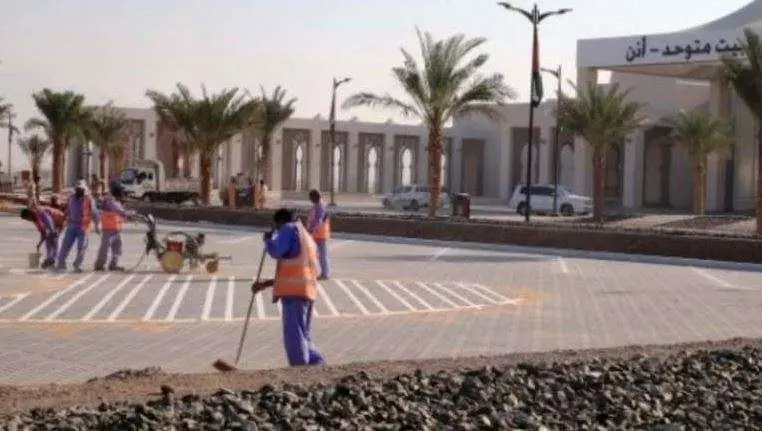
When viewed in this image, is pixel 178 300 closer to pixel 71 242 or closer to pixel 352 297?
pixel 352 297

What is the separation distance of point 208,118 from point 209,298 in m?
26.3

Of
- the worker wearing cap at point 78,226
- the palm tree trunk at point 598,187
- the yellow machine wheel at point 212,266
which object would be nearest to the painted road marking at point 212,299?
the yellow machine wheel at point 212,266

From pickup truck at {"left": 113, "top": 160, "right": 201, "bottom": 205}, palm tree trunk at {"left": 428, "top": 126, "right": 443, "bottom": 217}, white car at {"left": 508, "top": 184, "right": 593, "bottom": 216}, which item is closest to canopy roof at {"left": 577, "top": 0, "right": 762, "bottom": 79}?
white car at {"left": 508, "top": 184, "right": 593, "bottom": 216}

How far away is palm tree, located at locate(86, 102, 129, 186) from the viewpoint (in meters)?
59.6

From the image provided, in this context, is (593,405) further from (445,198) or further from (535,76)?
(445,198)

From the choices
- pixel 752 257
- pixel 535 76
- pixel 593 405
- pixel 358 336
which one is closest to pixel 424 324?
pixel 358 336

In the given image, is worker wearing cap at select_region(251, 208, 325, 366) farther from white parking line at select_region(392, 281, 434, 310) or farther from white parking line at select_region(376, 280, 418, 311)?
white parking line at select_region(392, 281, 434, 310)

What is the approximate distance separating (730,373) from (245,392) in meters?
3.94

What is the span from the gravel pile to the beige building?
3926 cm

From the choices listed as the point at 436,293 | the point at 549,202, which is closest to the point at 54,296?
the point at 436,293

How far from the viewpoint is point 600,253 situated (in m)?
28.4

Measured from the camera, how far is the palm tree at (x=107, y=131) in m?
59.6

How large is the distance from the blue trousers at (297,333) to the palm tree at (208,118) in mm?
32465

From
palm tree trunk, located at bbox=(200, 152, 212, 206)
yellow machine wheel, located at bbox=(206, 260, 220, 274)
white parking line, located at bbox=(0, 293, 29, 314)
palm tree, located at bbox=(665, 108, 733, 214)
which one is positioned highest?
palm tree, located at bbox=(665, 108, 733, 214)
